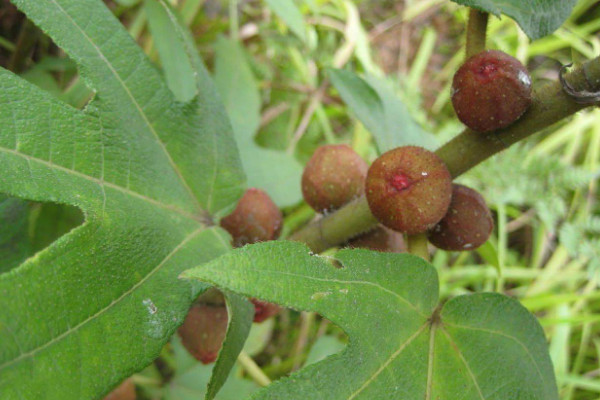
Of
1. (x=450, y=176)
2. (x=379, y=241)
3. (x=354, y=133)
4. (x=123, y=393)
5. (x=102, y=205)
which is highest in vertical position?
(x=102, y=205)

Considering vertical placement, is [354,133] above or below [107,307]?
below

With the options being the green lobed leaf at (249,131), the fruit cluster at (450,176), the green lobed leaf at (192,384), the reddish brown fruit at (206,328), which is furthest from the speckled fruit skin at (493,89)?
the green lobed leaf at (192,384)

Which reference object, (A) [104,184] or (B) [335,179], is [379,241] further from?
(A) [104,184]

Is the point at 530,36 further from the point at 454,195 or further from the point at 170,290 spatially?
the point at 170,290

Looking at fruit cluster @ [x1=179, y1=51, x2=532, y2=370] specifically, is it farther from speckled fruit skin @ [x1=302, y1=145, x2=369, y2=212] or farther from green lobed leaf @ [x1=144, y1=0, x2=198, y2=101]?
green lobed leaf @ [x1=144, y1=0, x2=198, y2=101]

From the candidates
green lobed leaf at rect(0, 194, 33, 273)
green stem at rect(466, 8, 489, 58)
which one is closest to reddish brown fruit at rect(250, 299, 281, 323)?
green lobed leaf at rect(0, 194, 33, 273)

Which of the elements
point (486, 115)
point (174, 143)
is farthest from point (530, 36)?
point (174, 143)

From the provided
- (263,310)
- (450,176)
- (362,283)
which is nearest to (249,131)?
(263,310)
